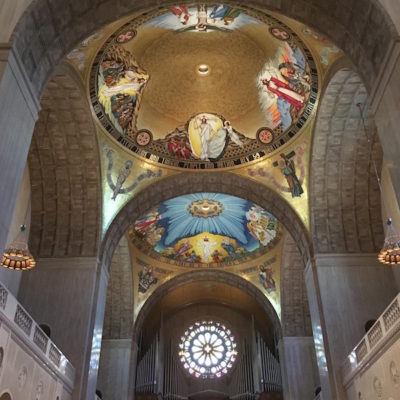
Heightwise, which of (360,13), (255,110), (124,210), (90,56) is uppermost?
(255,110)

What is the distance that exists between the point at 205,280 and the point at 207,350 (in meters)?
3.17

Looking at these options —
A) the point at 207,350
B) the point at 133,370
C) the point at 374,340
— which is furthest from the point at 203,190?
the point at 207,350

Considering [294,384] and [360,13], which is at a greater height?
[360,13]

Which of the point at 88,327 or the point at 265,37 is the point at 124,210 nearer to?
the point at 88,327

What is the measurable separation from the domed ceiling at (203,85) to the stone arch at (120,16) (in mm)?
3728

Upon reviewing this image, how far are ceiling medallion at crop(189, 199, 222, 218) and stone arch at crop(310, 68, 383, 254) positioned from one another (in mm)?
4991

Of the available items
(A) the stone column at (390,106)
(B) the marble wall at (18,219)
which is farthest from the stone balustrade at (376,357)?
(B) the marble wall at (18,219)

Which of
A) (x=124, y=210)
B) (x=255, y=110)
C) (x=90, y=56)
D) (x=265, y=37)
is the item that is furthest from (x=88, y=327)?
(x=265, y=37)

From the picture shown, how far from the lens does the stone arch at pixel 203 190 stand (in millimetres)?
12648

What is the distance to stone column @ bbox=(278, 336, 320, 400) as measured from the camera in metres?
15.7

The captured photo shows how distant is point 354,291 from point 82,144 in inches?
305

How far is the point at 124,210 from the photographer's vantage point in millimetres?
12742

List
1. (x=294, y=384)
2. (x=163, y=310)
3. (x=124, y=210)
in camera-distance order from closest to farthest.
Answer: (x=124, y=210), (x=294, y=384), (x=163, y=310)

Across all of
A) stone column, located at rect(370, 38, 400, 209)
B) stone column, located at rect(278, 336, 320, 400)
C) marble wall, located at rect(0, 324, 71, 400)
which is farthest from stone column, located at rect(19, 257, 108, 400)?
stone column, located at rect(370, 38, 400, 209)
